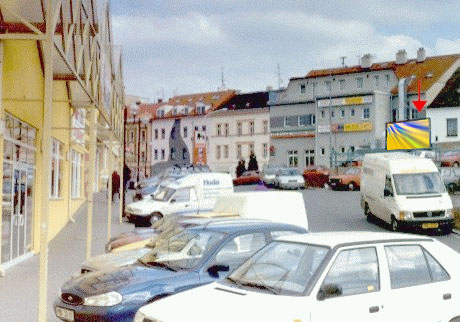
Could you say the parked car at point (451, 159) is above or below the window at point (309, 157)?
below

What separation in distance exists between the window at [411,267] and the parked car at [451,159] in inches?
1783

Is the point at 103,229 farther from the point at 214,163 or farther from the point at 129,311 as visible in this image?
the point at 214,163

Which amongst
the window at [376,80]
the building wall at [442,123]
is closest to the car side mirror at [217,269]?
the building wall at [442,123]

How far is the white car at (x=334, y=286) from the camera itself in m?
6.35

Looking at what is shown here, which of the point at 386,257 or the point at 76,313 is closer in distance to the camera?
the point at 386,257

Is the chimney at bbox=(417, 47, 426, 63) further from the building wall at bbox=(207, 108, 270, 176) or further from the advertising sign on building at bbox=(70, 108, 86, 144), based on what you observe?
the advertising sign on building at bbox=(70, 108, 86, 144)

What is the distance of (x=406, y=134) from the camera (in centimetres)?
4181

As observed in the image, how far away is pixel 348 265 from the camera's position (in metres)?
6.92

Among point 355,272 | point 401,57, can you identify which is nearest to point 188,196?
point 355,272

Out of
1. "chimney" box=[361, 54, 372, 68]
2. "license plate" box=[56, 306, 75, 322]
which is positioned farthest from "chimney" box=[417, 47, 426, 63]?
"license plate" box=[56, 306, 75, 322]

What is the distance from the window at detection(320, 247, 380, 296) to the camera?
6.75 m

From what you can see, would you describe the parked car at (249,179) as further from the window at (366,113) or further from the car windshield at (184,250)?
the car windshield at (184,250)

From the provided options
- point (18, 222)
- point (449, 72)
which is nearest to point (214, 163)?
point (449, 72)

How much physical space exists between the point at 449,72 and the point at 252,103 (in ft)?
85.2
